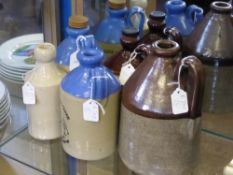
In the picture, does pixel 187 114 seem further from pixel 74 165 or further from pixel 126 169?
pixel 74 165

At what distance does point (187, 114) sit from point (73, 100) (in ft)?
0.80

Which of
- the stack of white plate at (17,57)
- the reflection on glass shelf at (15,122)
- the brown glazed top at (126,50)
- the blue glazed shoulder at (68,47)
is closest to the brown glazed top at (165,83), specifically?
the brown glazed top at (126,50)

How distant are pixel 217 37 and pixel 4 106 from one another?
61cm

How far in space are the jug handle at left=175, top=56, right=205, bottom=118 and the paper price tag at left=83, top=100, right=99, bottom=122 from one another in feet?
0.65

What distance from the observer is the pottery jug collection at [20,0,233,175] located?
2.81 feet

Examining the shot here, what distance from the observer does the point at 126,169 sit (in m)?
0.98

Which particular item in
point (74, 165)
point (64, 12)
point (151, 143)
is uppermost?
point (64, 12)

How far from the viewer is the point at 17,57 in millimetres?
1418

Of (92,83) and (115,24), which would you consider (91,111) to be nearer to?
(92,83)

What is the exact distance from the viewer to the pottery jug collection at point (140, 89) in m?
0.86

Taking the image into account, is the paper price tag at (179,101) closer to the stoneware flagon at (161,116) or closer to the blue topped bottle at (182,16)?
the stoneware flagon at (161,116)

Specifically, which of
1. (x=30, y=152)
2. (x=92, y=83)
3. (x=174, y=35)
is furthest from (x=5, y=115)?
(x=174, y=35)

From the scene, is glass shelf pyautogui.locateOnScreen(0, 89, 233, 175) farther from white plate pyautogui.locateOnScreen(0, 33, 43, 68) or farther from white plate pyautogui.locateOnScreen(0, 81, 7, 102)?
white plate pyautogui.locateOnScreen(0, 33, 43, 68)

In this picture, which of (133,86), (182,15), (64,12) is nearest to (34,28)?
(64,12)
